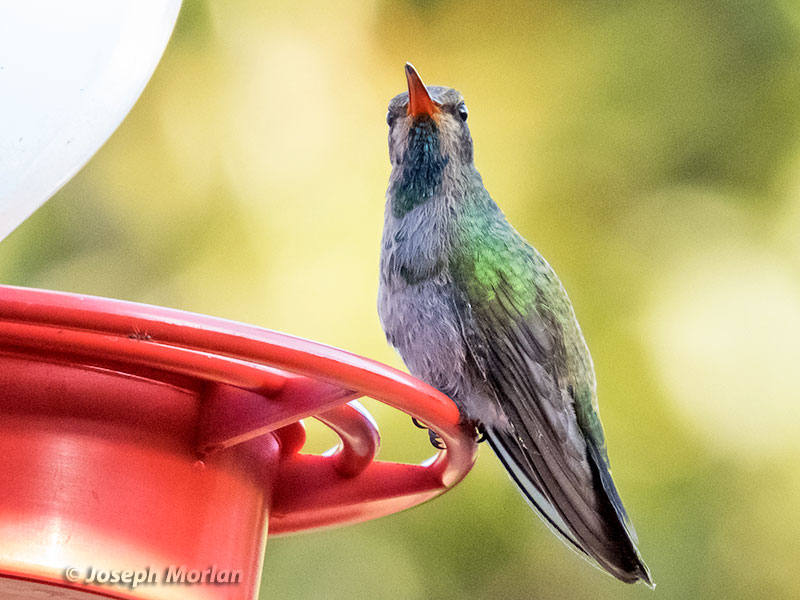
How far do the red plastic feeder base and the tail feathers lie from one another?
39 cm

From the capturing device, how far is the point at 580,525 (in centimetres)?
147

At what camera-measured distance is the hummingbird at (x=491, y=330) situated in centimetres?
152

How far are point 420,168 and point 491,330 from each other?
0.48m

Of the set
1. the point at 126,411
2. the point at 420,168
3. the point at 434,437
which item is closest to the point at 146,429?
the point at 126,411

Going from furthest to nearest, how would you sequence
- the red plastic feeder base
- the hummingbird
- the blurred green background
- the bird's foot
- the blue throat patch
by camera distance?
1. the blurred green background
2. the blue throat patch
3. the hummingbird
4. the bird's foot
5. the red plastic feeder base

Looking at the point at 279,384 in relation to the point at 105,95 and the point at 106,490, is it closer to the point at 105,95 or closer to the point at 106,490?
the point at 106,490

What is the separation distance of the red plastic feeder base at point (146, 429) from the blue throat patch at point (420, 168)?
3.05 feet

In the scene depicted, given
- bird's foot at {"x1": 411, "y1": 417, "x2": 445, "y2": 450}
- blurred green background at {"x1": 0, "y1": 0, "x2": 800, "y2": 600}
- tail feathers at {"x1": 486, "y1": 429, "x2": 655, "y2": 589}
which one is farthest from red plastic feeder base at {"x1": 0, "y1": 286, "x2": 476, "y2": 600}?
blurred green background at {"x1": 0, "y1": 0, "x2": 800, "y2": 600}

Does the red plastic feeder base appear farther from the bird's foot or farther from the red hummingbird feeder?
the bird's foot

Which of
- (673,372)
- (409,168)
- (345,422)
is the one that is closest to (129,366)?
(345,422)

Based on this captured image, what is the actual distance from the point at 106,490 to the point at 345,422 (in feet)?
0.82

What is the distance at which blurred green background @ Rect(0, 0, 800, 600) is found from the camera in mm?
2674

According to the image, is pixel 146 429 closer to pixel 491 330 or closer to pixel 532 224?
pixel 491 330

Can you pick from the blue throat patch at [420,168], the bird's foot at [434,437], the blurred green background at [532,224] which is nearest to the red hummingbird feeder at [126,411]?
the bird's foot at [434,437]
